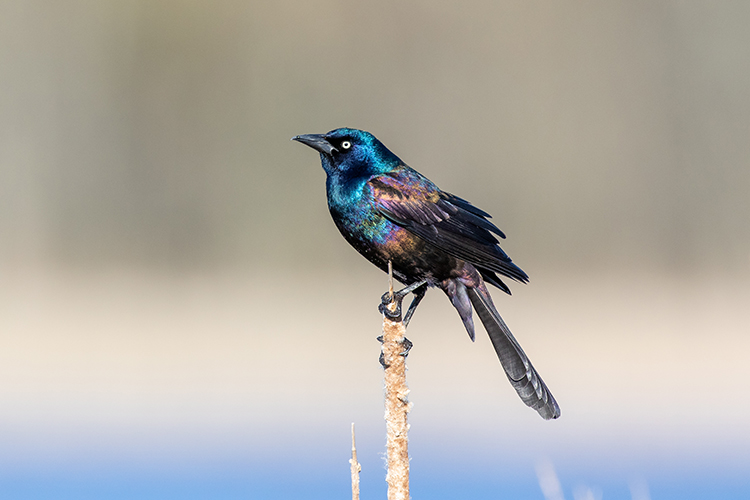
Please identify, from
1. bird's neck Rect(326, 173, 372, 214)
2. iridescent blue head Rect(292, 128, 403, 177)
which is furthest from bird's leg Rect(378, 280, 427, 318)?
iridescent blue head Rect(292, 128, 403, 177)

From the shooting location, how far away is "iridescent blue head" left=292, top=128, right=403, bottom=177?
11.6 ft

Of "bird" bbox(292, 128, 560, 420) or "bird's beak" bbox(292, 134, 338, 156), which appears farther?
"bird's beak" bbox(292, 134, 338, 156)

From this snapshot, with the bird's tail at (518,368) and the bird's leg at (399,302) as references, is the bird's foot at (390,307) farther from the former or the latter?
the bird's tail at (518,368)

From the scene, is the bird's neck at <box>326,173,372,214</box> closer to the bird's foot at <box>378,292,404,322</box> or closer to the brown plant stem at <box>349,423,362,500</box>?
the bird's foot at <box>378,292,404,322</box>

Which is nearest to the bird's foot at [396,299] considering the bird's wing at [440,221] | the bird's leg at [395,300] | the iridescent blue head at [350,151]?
the bird's leg at [395,300]

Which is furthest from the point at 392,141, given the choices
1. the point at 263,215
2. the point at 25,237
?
the point at 25,237

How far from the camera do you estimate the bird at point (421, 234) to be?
3357 millimetres

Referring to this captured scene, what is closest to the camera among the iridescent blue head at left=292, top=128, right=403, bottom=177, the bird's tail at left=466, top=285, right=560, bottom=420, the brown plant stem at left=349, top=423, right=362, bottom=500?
the brown plant stem at left=349, top=423, right=362, bottom=500

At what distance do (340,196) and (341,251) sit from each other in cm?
1156

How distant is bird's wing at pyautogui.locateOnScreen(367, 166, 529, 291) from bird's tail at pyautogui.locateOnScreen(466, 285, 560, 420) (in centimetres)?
18

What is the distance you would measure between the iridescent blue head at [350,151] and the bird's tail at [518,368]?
0.76 m

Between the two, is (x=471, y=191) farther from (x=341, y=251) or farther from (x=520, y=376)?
(x=520, y=376)

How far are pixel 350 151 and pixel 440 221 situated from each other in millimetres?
513

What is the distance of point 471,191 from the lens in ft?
48.7
